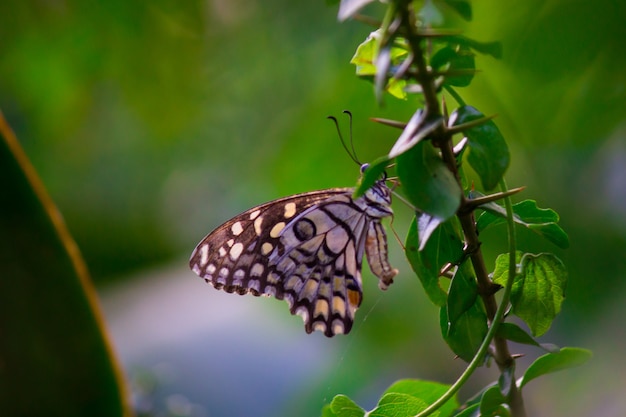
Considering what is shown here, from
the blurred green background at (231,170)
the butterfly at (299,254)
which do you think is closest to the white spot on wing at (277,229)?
the butterfly at (299,254)

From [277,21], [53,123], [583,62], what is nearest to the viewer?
[583,62]

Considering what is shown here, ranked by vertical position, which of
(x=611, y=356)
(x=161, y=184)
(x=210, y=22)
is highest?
(x=210, y=22)

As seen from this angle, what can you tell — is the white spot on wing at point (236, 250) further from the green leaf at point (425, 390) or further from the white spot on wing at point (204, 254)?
the green leaf at point (425, 390)

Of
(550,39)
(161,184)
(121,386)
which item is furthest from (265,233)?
(161,184)

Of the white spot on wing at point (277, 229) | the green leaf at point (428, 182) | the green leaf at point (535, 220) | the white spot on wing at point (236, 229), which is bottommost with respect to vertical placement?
the green leaf at point (535, 220)

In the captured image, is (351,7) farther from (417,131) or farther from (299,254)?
(299,254)

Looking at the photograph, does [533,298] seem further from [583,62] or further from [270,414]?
[270,414]

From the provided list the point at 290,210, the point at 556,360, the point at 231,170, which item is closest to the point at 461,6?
the point at 556,360
